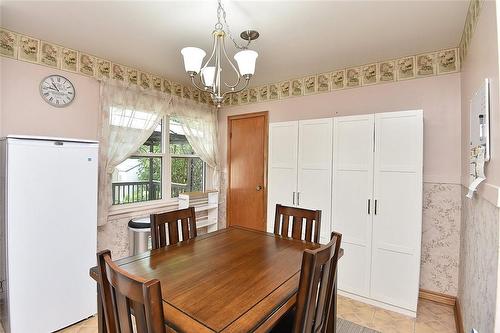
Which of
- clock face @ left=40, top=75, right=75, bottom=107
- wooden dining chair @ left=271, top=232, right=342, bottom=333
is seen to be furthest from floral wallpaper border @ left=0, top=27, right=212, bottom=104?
wooden dining chair @ left=271, top=232, right=342, bottom=333

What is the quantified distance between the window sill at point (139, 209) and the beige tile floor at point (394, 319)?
1039mm

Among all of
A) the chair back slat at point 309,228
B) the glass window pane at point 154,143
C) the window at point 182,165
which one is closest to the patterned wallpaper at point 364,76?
the window at point 182,165

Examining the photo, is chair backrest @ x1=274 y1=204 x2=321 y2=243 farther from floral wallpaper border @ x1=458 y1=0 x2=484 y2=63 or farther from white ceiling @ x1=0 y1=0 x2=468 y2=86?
floral wallpaper border @ x1=458 y1=0 x2=484 y2=63

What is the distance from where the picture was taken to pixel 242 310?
99 centimetres

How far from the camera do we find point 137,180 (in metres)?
3.23

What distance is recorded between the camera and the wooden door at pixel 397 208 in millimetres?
2240

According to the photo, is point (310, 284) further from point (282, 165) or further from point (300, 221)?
point (282, 165)

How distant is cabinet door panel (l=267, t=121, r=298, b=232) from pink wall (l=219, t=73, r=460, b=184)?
0.66 m

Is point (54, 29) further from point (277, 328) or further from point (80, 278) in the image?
point (277, 328)

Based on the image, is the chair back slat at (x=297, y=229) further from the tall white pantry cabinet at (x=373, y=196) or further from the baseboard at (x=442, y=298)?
the baseboard at (x=442, y=298)

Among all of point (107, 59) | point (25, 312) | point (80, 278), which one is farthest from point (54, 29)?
point (25, 312)

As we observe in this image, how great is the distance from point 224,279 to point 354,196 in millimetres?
1785

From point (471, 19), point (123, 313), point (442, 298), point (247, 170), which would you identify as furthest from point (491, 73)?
point (247, 170)

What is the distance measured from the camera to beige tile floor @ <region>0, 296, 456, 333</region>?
210cm
